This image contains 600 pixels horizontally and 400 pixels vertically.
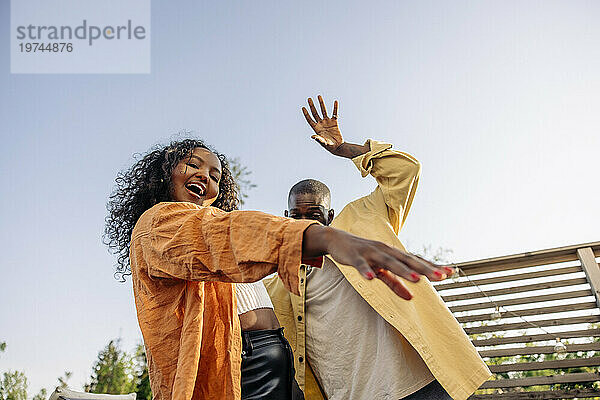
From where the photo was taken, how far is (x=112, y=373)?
6391mm

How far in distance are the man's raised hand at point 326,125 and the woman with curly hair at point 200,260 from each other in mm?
939

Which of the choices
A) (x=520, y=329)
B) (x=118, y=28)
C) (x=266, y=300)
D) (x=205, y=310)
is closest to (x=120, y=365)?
(x=118, y=28)

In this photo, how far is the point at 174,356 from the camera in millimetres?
1400

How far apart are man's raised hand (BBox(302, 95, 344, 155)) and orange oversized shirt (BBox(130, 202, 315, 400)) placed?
1.36 meters

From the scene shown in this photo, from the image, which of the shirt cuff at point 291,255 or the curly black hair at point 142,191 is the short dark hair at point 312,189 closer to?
the curly black hair at point 142,191

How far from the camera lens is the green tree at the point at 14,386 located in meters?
5.45

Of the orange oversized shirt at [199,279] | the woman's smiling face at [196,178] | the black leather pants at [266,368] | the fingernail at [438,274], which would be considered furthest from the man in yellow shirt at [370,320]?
the fingernail at [438,274]

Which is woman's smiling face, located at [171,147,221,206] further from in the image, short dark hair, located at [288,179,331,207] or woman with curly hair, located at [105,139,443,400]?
short dark hair, located at [288,179,331,207]

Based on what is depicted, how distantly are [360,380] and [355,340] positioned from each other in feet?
0.55

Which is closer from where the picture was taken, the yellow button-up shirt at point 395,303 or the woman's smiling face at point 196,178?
the woman's smiling face at point 196,178

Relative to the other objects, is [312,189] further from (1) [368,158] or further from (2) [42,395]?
(2) [42,395]

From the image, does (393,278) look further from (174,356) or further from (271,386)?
(271,386)

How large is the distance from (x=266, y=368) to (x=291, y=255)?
2.75 feet

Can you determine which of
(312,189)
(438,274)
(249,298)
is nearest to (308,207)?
(312,189)
